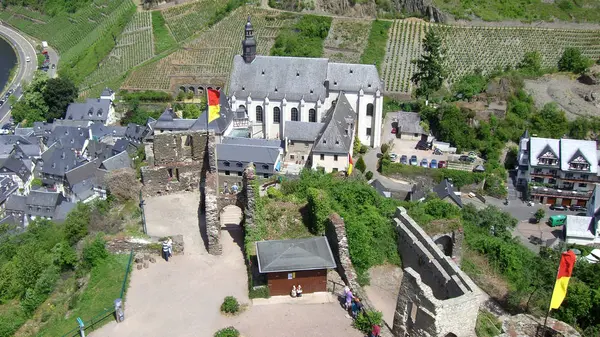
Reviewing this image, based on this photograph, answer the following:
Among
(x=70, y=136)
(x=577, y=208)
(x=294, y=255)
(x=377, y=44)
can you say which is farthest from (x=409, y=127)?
(x=294, y=255)

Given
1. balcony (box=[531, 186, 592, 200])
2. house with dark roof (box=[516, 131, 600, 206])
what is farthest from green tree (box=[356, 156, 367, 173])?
balcony (box=[531, 186, 592, 200])

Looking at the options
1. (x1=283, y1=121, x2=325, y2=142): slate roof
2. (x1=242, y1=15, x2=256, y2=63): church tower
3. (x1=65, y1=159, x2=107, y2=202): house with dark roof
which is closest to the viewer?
(x1=283, y1=121, x2=325, y2=142): slate roof

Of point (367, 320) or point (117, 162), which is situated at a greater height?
point (367, 320)

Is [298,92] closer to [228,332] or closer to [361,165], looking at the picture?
[361,165]

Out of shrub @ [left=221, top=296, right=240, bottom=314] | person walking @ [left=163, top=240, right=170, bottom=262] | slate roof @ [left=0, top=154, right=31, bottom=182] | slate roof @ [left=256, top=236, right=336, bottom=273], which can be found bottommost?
slate roof @ [left=0, top=154, right=31, bottom=182]

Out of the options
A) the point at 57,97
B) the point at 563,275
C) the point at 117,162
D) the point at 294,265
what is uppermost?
the point at 563,275

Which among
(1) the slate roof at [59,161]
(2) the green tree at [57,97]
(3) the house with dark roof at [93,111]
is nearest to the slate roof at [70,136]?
(1) the slate roof at [59,161]

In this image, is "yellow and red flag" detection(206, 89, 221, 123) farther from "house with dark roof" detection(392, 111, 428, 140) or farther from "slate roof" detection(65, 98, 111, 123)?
"slate roof" detection(65, 98, 111, 123)
